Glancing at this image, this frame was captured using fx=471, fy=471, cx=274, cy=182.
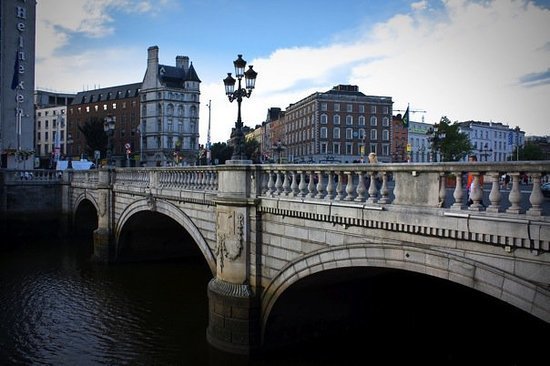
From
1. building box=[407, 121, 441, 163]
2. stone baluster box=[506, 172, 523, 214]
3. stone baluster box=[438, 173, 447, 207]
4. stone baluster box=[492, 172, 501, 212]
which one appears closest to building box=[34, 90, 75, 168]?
building box=[407, 121, 441, 163]

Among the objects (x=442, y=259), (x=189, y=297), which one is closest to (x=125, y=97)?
(x=189, y=297)

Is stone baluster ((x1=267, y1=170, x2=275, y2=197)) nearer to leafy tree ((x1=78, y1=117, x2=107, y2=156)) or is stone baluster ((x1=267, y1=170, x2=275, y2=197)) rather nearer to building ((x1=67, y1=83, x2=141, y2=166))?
leafy tree ((x1=78, y1=117, x2=107, y2=156))

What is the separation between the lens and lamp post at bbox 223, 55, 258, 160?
12.8 meters

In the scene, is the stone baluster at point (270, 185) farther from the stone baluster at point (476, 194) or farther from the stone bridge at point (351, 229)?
the stone baluster at point (476, 194)

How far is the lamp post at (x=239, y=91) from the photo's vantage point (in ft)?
42.1

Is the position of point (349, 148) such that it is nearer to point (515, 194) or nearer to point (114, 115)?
point (114, 115)

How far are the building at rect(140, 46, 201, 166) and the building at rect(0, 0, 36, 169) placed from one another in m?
24.8

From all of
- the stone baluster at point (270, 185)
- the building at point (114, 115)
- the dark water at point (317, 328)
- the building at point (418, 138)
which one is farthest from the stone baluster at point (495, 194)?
the building at point (418, 138)

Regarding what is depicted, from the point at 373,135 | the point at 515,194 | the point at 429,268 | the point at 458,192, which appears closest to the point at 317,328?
the point at 429,268

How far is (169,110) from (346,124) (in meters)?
28.5

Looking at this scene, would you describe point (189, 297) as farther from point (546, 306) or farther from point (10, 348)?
point (546, 306)

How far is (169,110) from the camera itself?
250 ft

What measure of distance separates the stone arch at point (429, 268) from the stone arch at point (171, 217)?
13.7 feet

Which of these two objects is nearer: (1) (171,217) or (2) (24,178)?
(1) (171,217)
